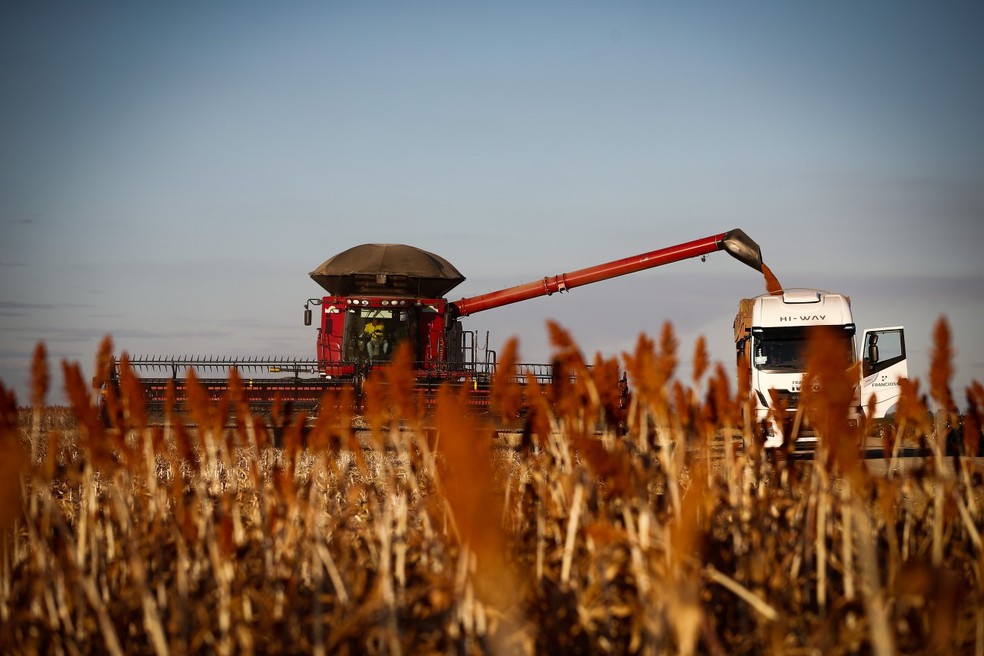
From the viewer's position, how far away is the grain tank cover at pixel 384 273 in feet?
67.0

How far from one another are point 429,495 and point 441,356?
50.4 feet

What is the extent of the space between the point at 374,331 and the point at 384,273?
1.41m

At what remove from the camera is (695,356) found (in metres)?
3.33

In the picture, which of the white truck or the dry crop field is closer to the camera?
the dry crop field

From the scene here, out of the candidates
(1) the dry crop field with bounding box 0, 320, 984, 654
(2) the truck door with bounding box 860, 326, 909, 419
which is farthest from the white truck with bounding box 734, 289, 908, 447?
(1) the dry crop field with bounding box 0, 320, 984, 654

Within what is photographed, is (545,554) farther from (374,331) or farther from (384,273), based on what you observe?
(384,273)

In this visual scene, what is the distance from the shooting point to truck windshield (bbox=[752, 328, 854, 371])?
17.8 meters

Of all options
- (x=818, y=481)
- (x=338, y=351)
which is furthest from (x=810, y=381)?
(x=338, y=351)

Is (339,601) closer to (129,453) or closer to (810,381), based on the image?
(129,453)

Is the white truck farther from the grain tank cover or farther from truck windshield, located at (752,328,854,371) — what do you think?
the grain tank cover

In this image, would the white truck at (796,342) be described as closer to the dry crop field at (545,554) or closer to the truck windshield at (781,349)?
the truck windshield at (781,349)

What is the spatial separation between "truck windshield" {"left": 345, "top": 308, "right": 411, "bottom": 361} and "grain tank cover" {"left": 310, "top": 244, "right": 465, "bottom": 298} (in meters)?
0.83

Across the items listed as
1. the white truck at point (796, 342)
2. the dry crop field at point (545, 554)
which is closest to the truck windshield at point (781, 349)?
the white truck at point (796, 342)

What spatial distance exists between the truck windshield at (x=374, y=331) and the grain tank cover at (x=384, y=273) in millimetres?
835
